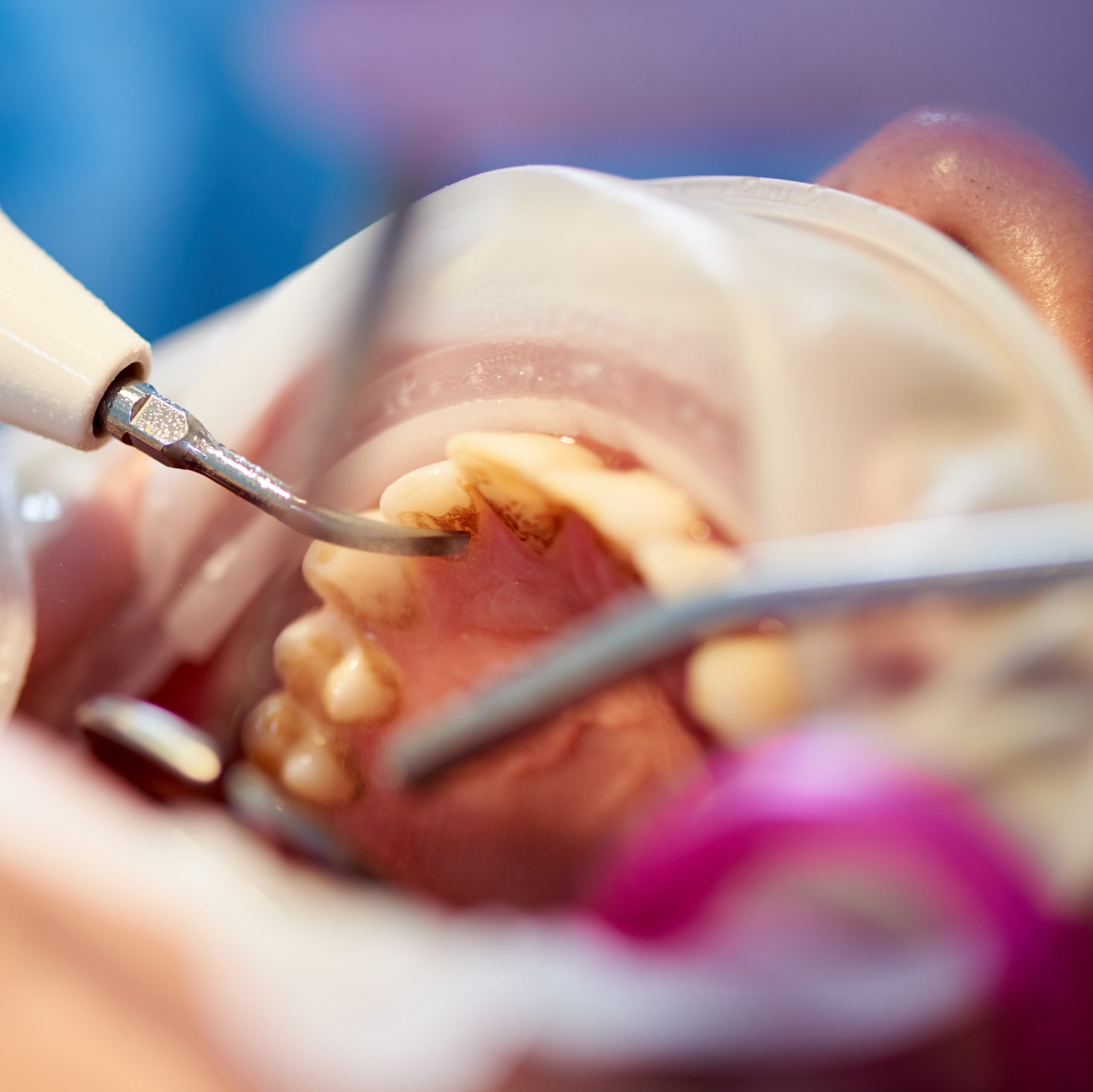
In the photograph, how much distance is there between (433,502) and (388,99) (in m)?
0.25

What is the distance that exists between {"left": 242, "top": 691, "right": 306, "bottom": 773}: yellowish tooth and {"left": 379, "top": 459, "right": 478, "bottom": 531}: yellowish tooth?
3.8 inches

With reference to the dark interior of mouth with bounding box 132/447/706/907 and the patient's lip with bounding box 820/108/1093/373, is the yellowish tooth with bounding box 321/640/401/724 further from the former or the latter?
the patient's lip with bounding box 820/108/1093/373

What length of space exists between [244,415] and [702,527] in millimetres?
268

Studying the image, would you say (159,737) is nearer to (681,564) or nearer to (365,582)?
(365,582)

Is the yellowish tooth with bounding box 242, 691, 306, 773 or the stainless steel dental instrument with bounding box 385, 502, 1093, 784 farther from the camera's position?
the yellowish tooth with bounding box 242, 691, 306, 773

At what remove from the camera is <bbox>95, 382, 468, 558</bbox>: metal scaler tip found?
0.44 m

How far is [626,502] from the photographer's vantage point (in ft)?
1.27

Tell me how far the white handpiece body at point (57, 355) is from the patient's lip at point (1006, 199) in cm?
31

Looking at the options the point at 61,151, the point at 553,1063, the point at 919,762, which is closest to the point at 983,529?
the point at 919,762

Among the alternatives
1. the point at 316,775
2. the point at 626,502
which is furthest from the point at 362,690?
the point at 626,502

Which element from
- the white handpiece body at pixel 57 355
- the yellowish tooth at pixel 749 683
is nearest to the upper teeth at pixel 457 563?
the yellowish tooth at pixel 749 683

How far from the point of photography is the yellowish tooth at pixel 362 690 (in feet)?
1.48

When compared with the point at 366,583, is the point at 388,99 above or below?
above

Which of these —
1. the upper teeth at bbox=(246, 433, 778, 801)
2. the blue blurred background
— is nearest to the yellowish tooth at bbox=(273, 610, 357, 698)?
the upper teeth at bbox=(246, 433, 778, 801)
